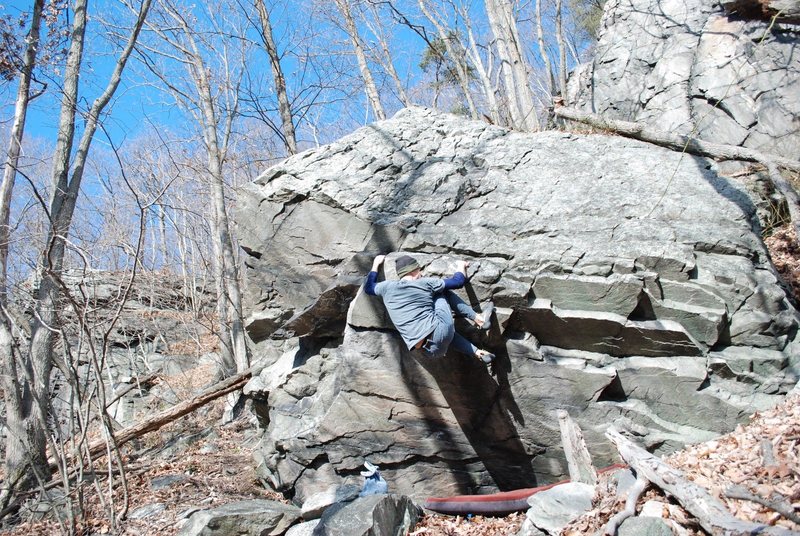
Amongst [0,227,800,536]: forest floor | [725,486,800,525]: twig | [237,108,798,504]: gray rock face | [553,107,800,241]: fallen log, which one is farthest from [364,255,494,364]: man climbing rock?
[553,107,800,241]: fallen log

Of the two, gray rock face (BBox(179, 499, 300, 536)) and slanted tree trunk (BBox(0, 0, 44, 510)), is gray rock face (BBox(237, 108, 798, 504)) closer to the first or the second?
gray rock face (BBox(179, 499, 300, 536))

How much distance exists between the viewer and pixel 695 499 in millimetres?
4207

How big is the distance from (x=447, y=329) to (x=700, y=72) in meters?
8.81

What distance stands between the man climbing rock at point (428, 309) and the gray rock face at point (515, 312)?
0.94ft

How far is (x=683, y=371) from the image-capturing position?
6.29 m

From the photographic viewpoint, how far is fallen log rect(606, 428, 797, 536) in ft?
12.2

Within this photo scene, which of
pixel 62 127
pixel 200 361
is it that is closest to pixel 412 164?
pixel 62 127

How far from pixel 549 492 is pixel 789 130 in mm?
8336

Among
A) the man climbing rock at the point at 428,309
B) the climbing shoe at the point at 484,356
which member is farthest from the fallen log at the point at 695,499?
the man climbing rock at the point at 428,309

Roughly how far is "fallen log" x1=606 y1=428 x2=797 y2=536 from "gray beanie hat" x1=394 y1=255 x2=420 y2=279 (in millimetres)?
2889

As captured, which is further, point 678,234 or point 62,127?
point 62,127

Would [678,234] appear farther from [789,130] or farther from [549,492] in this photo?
[789,130]

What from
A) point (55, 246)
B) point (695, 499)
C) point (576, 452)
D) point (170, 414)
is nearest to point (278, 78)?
point (55, 246)

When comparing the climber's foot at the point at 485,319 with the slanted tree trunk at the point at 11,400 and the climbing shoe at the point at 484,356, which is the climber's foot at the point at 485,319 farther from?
the slanted tree trunk at the point at 11,400
